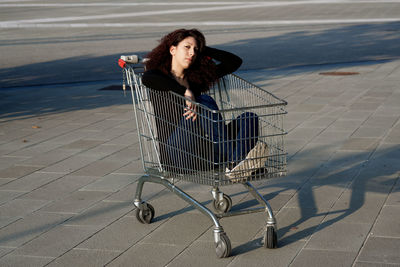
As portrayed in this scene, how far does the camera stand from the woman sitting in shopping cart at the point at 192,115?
418 cm

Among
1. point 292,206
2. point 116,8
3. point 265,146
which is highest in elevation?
point 265,146

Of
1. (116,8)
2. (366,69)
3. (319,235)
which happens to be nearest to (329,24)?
(366,69)

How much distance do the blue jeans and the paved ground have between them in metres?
0.61

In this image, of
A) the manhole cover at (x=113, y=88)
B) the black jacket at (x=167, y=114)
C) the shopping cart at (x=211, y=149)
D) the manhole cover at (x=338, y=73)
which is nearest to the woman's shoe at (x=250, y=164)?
the shopping cart at (x=211, y=149)

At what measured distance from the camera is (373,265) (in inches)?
153

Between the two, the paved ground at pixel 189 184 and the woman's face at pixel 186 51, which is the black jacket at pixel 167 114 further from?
the paved ground at pixel 189 184

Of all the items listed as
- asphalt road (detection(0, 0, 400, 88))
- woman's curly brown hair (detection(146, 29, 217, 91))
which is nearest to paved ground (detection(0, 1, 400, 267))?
asphalt road (detection(0, 0, 400, 88))

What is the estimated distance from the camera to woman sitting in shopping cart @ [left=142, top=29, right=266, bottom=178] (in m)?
4.18

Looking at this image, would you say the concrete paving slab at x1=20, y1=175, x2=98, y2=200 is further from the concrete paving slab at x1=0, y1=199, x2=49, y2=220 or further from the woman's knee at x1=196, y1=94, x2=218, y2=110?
the woman's knee at x1=196, y1=94, x2=218, y2=110

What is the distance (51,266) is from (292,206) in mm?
1974

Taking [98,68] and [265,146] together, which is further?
[98,68]

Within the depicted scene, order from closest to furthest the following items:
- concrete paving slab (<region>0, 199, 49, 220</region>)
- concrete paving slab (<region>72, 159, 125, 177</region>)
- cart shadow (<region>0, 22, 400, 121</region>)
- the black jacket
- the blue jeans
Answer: the blue jeans, the black jacket, concrete paving slab (<region>0, 199, 49, 220</region>), concrete paving slab (<region>72, 159, 125, 177</region>), cart shadow (<region>0, 22, 400, 121</region>)

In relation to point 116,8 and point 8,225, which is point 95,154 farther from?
point 116,8

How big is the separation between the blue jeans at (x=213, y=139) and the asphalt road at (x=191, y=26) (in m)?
4.87
